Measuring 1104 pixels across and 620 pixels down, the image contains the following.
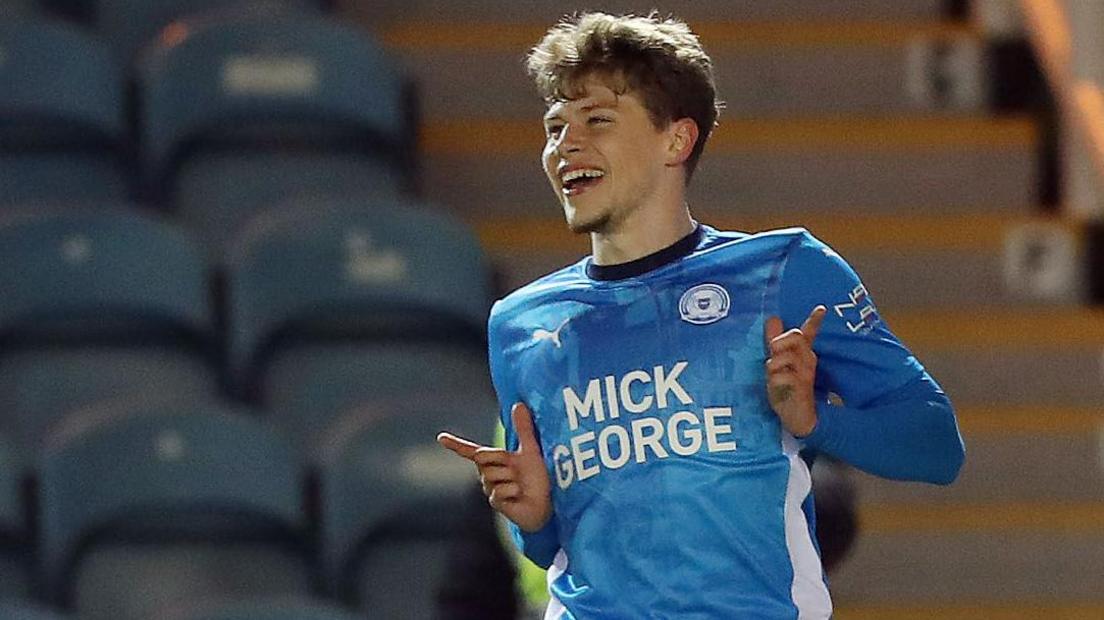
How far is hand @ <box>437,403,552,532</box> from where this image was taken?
2719 mm

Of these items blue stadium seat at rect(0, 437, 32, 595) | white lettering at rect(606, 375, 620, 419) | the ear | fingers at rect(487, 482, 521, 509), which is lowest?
blue stadium seat at rect(0, 437, 32, 595)

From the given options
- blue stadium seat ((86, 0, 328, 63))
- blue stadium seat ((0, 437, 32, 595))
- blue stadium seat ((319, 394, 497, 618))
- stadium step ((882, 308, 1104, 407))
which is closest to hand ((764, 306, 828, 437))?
blue stadium seat ((319, 394, 497, 618))

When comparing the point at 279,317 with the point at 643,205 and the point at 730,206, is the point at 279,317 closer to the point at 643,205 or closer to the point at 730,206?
the point at 730,206

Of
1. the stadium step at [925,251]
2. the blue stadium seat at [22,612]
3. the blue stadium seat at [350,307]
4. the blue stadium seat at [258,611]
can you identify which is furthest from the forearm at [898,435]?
the stadium step at [925,251]

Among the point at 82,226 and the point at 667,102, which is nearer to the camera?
the point at 667,102

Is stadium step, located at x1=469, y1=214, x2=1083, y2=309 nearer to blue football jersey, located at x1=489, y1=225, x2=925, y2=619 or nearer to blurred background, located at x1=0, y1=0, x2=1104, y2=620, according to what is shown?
blurred background, located at x1=0, y1=0, x2=1104, y2=620

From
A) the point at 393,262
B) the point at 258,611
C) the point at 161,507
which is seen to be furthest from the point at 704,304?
the point at 393,262

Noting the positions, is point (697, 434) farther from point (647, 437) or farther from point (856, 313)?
point (856, 313)

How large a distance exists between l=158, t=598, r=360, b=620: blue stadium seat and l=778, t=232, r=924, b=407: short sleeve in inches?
63.5

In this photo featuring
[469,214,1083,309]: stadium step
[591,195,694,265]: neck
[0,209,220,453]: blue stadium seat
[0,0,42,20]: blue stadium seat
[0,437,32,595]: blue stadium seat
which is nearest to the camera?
[591,195,694,265]: neck

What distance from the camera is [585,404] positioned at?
2781mm

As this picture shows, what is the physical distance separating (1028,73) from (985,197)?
44cm

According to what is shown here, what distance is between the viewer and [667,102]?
2824mm

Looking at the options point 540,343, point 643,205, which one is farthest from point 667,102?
point 540,343
